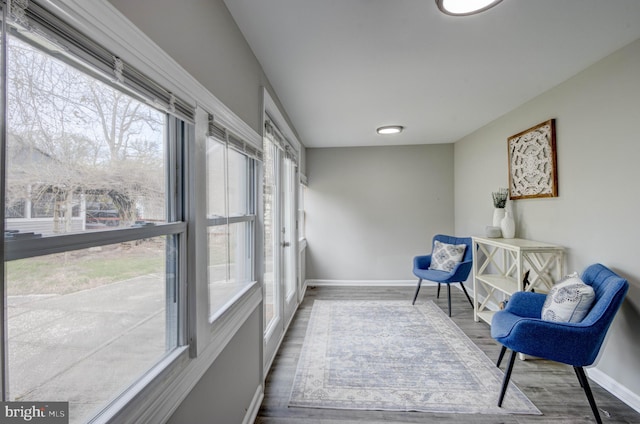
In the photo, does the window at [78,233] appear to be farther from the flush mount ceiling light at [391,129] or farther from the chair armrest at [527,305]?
the flush mount ceiling light at [391,129]

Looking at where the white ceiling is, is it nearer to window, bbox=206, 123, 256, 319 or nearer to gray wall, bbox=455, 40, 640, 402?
gray wall, bbox=455, 40, 640, 402

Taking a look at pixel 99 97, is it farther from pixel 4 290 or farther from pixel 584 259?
pixel 584 259

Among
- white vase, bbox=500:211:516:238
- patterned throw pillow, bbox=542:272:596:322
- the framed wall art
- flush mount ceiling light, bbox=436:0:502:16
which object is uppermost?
flush mount ceiling light, bbox=436:0:502:16

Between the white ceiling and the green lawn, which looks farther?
the white ceiling

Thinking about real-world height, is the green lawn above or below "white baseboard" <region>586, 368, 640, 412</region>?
above

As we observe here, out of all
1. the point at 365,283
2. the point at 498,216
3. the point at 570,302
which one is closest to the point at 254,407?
the point at 570,302

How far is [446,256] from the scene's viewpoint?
12.3 feet

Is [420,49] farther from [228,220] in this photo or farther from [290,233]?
[290,233]

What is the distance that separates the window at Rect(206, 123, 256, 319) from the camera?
129 centimetres

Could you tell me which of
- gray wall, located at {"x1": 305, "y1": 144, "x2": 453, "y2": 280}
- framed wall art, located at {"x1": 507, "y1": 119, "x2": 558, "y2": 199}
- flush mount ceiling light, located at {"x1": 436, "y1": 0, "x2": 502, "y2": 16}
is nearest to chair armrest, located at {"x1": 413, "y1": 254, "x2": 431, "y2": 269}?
gray wall, located at {"x1": 305, "y1": 144, "x2": 453, "y2": 280}

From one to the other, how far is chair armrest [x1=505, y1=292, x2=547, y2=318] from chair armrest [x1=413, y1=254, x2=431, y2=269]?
1.71 meters

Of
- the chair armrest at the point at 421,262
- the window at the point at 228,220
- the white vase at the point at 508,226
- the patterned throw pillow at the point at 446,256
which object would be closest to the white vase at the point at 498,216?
the white vase at the point at 508,226

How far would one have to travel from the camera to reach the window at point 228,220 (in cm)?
129

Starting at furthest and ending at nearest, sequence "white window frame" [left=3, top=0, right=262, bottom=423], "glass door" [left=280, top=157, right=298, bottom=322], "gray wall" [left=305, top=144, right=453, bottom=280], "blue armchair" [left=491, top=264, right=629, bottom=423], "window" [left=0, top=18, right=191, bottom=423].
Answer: "gray wall" [left=305, top=144, right=453, bottom=280] < "glass door" [left=280, top=157, right=298, bottom=322] < "blue armchair" [left=491, top=264, right=629, bottom=423] < "white window frame" [left=3, top=0, right=262, bottom=423] < "window" [left=0, top=18, right=191, bottom=423]
